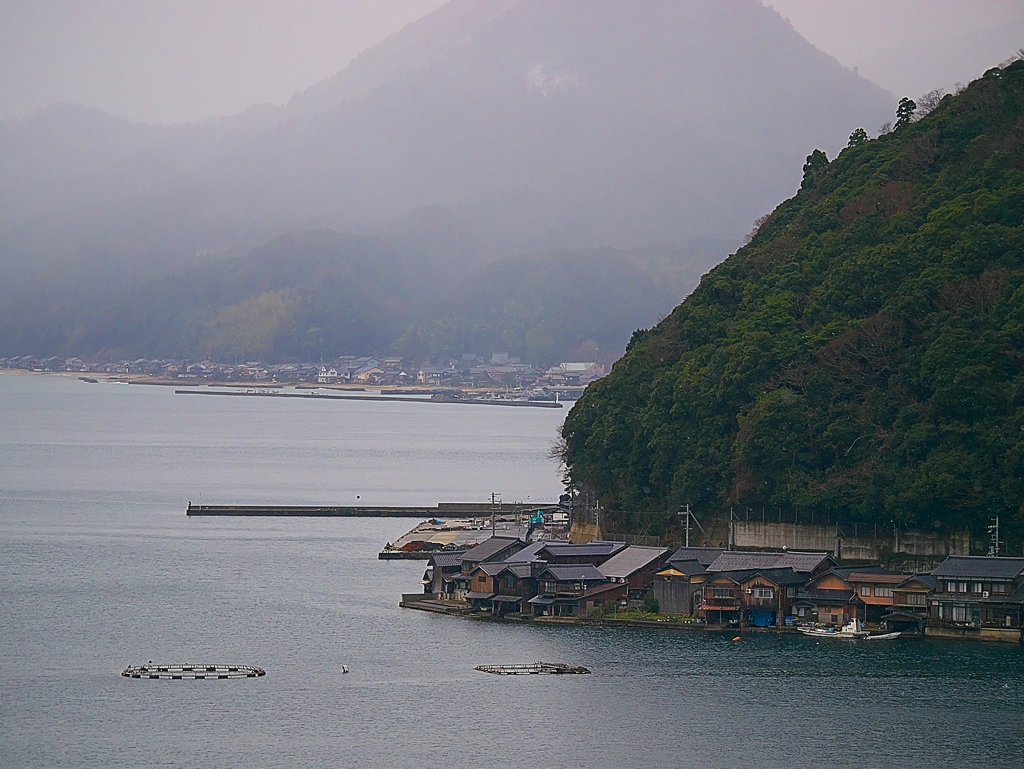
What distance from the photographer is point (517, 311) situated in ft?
574

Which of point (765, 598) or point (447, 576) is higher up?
point (765, 598)

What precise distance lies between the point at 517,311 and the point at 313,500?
410ft

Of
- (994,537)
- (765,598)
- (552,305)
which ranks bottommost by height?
(765,598)

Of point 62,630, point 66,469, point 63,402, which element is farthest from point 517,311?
point 62,630

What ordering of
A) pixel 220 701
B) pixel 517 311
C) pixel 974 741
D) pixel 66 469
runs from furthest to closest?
pixel 517 311 → pixel 66 469 → pixel 220 701 → pixel 974 741

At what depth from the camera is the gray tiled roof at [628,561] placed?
94.7 ft

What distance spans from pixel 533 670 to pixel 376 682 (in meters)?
2.31

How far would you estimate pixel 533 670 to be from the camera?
23859 millimetres

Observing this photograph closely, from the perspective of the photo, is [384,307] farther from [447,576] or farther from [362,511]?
[447,576]

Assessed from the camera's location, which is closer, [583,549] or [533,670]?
[533,670]

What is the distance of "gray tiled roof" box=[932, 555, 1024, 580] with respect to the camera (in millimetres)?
26047

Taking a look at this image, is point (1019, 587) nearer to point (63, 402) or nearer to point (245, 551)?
point (245, 551)

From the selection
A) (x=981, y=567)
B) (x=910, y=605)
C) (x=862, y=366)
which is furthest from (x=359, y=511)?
(x=981, y=567)

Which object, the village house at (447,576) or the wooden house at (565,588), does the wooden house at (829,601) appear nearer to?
the wooden house at (565,588)
